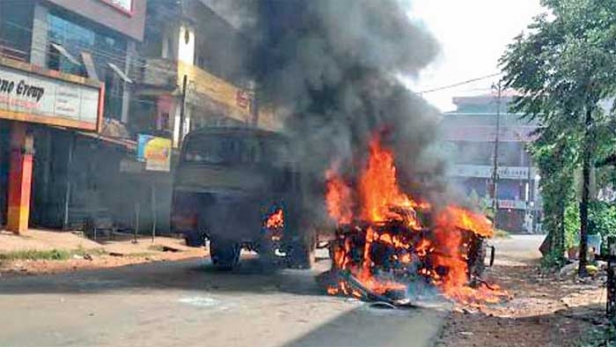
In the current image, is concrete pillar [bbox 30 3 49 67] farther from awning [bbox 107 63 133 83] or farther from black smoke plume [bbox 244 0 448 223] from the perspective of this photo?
black smoke plume [bbox 244 0 448 223]

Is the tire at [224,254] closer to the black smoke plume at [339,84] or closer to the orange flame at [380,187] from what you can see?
the black smoke plume at [339,84]

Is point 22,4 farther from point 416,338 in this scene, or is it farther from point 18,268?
point 416,338

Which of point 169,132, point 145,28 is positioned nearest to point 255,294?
point 169,132

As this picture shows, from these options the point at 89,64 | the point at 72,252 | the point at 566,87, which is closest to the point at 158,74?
the point at 89,64

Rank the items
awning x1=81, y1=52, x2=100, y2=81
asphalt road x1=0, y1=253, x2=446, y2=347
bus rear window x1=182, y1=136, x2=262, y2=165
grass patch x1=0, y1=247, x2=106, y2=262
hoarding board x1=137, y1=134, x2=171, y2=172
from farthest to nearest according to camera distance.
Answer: awning x1=81, y1=52, x2=100, y2=81
hoarding board x1=137, y1=134, x2=171, y2=172
grass patch x1=0, y1=247, x2=106, y2=262
bus rear window x1=182, y1=136, x2=262, y2=165
asphalt road x1=0, y1=253, x2=446, y2=347

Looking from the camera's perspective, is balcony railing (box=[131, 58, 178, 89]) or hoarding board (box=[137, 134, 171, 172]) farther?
balcony railing (box=[131, 58, 178, 89])

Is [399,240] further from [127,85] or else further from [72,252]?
[127,85]

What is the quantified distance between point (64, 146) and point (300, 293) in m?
13.4

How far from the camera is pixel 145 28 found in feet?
90.9

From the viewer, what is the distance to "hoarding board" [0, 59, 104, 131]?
17109 millimetres

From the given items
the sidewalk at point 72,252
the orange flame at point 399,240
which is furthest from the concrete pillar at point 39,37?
the orange flame at point 399,240

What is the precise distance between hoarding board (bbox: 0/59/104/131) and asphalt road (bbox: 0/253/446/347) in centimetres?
700

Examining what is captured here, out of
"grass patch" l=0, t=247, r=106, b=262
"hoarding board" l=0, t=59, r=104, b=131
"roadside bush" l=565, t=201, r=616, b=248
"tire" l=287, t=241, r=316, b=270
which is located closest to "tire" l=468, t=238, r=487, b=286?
"tire" l=287, t=241, r=316, b=270

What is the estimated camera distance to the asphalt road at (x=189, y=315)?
22.8 ft
